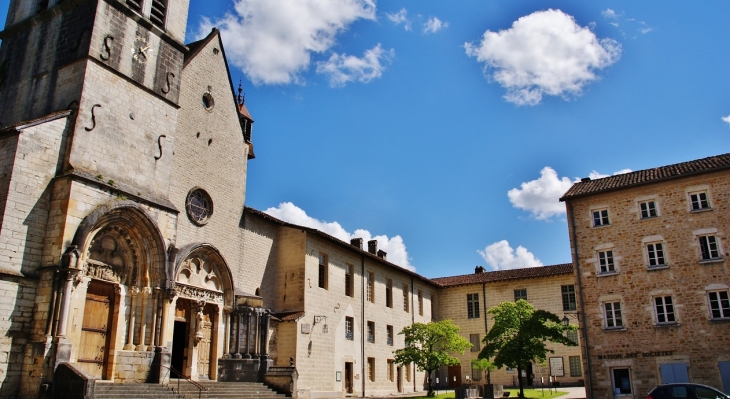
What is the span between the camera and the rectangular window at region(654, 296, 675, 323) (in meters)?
24.9

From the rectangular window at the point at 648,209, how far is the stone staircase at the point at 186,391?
18061 millimetres

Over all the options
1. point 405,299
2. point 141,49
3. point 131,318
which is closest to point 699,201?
point 405,299

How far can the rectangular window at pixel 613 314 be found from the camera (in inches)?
1026

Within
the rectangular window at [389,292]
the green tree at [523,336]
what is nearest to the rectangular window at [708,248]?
the green tree at [523,336]

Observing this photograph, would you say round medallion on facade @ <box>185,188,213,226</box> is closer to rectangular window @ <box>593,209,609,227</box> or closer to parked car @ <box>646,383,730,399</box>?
parked car @ <box>646,383,730,399</box>

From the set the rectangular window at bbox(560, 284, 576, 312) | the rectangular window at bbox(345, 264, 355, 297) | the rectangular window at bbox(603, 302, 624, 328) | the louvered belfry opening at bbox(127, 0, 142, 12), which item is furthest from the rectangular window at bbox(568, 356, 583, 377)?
the louvered belfry opening at bbox(127, 0, 142, 12)

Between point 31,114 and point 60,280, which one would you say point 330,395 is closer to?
point 60,280

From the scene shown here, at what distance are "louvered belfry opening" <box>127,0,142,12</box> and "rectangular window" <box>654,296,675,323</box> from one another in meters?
24.2

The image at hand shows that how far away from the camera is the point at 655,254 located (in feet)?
84.9

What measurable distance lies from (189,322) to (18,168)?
7.90 meters

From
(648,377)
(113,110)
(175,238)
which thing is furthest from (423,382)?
(113,110)

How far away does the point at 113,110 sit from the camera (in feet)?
61.5

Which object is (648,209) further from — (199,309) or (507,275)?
(199,309)

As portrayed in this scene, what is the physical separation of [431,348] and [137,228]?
17.6 meters
